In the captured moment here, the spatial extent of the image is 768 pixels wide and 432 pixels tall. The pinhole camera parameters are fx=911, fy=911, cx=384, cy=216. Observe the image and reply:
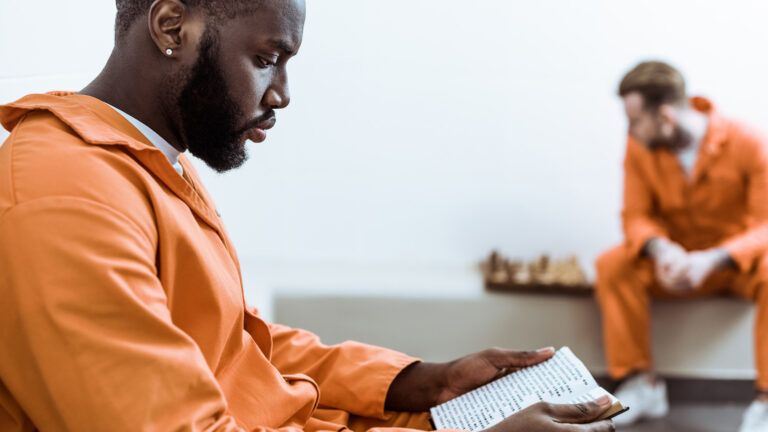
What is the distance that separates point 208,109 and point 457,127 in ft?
8.01

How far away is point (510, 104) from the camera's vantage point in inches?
140

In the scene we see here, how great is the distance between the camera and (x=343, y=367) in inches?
55.6

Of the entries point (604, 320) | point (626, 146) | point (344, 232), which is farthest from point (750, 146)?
point (344, 232)

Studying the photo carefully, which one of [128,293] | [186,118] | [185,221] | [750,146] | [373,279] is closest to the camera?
[128,293]

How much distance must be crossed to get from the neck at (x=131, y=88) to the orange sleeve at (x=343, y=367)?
44 cm

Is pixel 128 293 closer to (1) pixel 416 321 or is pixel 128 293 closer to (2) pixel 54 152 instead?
(2) pixel 54 152

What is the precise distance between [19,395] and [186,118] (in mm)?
415

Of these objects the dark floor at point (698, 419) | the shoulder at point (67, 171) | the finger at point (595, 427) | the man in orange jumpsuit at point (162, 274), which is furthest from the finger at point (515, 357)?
the dark floor at point (698, 419)

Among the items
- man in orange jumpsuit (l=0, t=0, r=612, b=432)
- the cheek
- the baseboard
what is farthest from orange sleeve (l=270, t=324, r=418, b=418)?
the baseboard

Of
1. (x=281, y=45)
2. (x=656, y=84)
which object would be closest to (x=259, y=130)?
(x=281, y=45)

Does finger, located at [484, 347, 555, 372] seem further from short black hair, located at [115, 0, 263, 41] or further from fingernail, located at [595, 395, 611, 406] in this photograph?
short black hair, located at [115, 0, 263, 41]

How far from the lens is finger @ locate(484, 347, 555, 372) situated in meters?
1.40

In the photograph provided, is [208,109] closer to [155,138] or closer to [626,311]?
[155,138]

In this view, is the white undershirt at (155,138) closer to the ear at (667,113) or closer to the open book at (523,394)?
the open book at (523,394)
